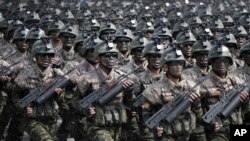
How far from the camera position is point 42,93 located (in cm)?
1098

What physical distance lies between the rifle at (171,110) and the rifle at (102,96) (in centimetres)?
106

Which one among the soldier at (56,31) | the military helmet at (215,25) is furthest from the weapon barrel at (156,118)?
the military helmet at (215,25)

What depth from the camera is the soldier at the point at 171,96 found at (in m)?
9.83

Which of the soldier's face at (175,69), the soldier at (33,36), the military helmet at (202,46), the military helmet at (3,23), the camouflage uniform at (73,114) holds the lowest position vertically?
the camouflage uniform at (73,114)

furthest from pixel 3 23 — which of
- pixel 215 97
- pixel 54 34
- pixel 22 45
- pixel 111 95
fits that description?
pixel 215 97

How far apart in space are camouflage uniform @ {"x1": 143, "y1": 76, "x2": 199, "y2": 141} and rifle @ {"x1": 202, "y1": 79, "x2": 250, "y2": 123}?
0.41 metres

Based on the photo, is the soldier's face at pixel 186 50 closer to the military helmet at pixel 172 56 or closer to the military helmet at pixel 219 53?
the military helmet at pixel 219 53

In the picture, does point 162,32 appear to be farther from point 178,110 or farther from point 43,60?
point 178,110

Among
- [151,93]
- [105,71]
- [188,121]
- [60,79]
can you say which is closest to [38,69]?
[60,79]

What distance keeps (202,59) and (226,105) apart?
2.95 m

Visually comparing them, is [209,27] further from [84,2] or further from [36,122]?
[84,2]

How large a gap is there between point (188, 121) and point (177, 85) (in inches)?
28.0

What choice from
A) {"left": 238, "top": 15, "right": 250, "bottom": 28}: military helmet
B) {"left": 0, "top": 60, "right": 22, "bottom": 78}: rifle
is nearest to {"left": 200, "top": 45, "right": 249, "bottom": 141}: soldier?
{"left": 0, "top": 60, "right": 22, "bottom": 78}: rifle

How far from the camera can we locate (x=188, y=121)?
9961 millimetres
